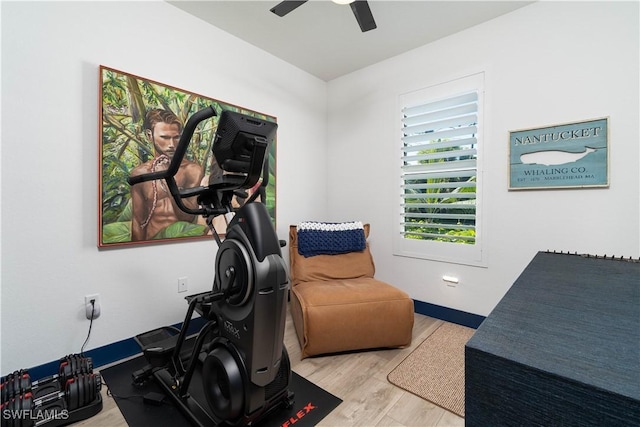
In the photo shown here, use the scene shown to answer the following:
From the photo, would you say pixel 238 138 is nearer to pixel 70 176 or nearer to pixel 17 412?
pixel 70 176

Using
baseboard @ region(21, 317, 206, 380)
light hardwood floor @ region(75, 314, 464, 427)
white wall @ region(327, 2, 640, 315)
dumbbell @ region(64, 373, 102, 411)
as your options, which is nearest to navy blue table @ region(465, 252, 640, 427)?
light hardwood floor @ region(75, 314, 464, 427)

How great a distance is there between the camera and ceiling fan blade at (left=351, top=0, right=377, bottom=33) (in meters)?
1.79

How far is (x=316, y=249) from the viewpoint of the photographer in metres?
2.61

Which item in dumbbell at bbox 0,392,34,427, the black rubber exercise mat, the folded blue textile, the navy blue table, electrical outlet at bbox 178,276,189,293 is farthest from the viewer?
the folded blue textile

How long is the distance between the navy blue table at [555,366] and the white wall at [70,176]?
7.33ft

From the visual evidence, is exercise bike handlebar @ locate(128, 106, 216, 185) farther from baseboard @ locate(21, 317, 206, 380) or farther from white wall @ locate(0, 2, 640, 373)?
baseboard @ locate(21, 317, 206, 380)

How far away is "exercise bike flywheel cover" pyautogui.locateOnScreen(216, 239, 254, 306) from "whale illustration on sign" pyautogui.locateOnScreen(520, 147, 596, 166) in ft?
7.25

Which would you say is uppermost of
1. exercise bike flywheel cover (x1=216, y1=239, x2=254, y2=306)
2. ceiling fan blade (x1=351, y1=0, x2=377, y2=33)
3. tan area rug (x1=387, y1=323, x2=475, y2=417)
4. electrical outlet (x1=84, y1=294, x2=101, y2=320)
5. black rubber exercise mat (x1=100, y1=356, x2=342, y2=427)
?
ceiling fan blade (x1=351, y1=0, x2=377, y2=33)

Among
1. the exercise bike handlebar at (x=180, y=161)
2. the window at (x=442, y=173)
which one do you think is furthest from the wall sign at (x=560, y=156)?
the exercise bike handlebar at (x=180, y=161)

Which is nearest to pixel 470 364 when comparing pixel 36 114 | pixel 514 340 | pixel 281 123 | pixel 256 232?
pixel 514 340

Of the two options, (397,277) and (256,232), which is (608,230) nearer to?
(397,277)

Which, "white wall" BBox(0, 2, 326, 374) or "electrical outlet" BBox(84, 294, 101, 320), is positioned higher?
"white wall" BBox(0, 2, 326, 374)

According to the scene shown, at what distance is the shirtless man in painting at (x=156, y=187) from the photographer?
6.67 ft

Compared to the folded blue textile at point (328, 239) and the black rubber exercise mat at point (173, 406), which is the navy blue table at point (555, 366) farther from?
the folded blue textile at point (328, 239)
